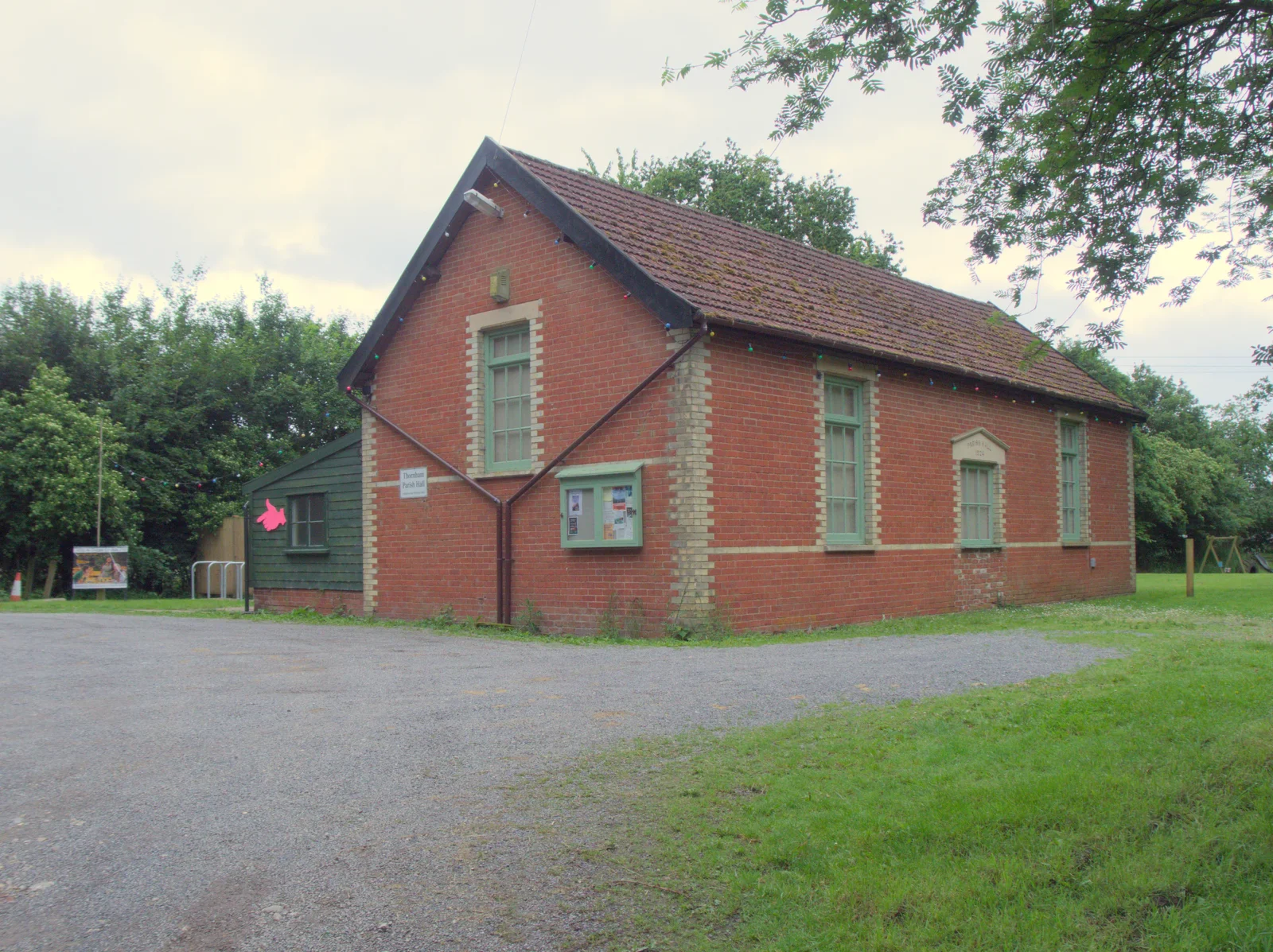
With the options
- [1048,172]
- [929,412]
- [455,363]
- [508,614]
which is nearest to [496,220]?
[455,363]

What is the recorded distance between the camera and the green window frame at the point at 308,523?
739 inches

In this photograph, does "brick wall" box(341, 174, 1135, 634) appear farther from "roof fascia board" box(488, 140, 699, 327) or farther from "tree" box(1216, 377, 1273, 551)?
"tree" box(1216, 377, 1273, 551)

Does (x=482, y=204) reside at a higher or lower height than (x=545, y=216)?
higher

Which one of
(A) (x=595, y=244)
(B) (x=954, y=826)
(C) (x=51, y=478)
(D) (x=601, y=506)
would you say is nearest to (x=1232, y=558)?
(D) (x=601, y=506)

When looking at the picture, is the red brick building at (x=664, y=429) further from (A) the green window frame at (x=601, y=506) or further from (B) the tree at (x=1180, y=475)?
(B) the tree at (x=1180, y=475)

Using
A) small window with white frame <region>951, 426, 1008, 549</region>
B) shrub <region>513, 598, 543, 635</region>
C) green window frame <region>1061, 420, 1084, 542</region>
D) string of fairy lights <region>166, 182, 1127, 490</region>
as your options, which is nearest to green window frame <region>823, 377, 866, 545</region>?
string of fairy lights <region>166, 182, 1127, 490</region>

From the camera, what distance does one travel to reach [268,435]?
35250mm

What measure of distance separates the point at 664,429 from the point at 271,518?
9738 millimetres

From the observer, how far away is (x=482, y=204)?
15195mm

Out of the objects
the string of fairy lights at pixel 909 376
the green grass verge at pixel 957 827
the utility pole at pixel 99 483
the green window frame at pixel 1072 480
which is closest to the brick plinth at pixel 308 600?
the string of fairy lights at pixel 909 376

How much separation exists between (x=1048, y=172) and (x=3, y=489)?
84.9 feet

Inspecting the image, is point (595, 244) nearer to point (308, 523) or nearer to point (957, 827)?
point (308, 523)

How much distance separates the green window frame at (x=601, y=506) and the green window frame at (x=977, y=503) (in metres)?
6.81

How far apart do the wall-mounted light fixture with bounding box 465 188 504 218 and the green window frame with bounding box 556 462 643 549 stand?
3.88 meters
